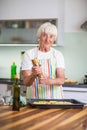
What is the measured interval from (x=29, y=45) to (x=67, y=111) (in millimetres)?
2151

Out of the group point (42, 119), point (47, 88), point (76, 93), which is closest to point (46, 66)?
point (47, 88)

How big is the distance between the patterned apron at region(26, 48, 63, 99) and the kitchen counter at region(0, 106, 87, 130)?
45 cm

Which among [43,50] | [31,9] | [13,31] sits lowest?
[43,50]

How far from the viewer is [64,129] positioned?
1.21 m

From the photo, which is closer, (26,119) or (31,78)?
(26,119)

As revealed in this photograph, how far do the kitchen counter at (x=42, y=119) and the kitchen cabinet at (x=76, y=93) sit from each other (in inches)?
56.1

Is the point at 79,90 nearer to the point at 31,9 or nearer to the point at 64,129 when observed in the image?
the point at 31,9

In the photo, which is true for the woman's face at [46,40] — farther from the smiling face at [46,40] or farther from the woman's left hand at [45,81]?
the woman's left hand at [45,81]

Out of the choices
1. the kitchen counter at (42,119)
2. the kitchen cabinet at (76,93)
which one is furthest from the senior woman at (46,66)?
the kitchen cabinet at (76,93)

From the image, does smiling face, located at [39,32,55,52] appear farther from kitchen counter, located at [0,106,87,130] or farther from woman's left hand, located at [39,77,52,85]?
kitchen counter, located at [0,106,87,130]

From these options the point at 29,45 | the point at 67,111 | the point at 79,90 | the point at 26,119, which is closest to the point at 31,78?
the point at 67,111

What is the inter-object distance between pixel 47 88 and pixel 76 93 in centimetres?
110

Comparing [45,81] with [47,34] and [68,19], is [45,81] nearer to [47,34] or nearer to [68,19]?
[47,34]

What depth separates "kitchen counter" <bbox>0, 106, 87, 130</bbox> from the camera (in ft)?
4.12
